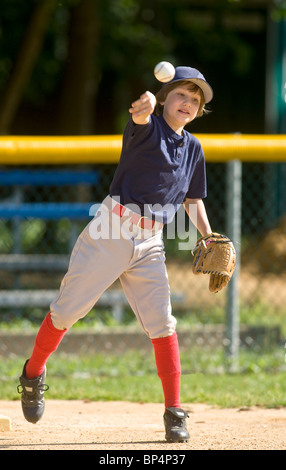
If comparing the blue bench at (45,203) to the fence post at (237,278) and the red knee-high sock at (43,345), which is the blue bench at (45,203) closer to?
the fence post at (237,278)

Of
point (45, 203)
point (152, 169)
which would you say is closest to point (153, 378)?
point (152, 169)

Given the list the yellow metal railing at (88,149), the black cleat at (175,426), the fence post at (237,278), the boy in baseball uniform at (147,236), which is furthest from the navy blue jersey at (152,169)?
the fence post at (237,278)

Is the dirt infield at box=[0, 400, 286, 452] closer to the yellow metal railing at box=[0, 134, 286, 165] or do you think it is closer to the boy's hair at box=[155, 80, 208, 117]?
the boy's hair at box=[155, 80, 208, 117]

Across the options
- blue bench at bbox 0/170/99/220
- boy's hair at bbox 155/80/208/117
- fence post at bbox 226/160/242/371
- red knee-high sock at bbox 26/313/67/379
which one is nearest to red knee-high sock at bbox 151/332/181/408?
red knee-high sock at bbox 26/313/67/379

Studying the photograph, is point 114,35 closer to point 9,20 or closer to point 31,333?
point 9,20

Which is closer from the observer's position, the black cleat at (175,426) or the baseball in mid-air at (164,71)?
the baseball in mid-air at (164,71)

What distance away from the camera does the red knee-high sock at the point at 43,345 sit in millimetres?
4062

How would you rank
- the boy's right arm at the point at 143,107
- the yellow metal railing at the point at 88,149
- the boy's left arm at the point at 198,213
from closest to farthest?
the boy's right arm at the point at 143,107
the boy's left arm at the point at 198,213
the yellow metal railing at the point at 88,149

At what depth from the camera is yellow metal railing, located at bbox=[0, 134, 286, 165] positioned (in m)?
5.91

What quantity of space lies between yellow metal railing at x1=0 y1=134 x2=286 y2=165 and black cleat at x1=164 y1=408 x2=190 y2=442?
2427 millimetres

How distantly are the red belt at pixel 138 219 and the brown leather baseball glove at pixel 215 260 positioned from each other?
33 cm

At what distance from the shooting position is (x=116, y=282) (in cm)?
893

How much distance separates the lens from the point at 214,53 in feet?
54.2

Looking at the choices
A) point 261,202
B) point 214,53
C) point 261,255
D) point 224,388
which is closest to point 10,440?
point 224,388
